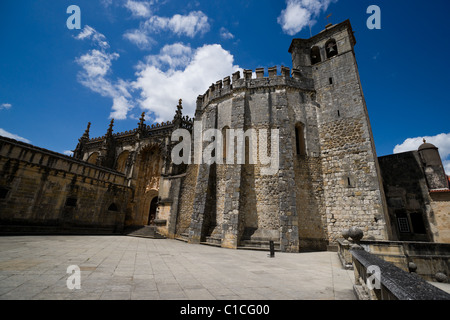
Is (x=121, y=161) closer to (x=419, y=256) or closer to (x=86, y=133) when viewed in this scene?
(x=86, y=133)

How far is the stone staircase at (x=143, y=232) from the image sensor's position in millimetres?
15393

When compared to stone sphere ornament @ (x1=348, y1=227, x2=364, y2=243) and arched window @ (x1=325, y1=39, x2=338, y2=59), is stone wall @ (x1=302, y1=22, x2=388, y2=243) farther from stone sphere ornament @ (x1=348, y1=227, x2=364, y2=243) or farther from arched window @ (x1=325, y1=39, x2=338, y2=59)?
stone sphere ornament @ (x1=348, y1=227, x2=364, y2=243)

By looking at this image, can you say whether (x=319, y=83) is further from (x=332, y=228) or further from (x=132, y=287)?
(x=132, y=287)

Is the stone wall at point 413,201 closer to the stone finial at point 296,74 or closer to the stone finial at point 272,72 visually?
the stone finial at point 296,74

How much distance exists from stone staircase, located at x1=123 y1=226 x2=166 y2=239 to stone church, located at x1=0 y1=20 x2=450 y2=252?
0.54m

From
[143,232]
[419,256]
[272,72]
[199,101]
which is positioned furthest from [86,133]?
[419,256]

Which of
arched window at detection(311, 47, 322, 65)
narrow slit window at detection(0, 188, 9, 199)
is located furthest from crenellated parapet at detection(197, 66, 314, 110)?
narrow slit window at detection(0, 188, 9, 199)

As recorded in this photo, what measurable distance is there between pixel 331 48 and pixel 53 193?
22.1 m

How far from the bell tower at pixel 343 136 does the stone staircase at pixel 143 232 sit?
12174mm

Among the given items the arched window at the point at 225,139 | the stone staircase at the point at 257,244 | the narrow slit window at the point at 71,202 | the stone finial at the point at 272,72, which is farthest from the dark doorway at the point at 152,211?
the stone finial at the point at 272,72

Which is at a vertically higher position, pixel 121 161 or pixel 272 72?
pixel 272 72

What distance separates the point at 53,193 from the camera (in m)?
13.0
